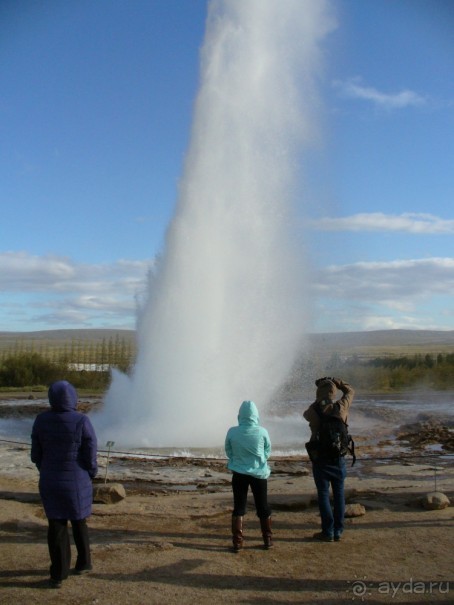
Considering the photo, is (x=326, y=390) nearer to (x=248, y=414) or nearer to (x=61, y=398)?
(x=248, y=414)

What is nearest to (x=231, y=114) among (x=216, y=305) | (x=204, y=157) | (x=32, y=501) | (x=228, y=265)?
(x=204, y=157)

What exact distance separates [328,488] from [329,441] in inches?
18.4

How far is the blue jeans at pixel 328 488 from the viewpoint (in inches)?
229

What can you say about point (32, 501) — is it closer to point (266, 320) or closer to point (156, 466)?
point (156, 466)

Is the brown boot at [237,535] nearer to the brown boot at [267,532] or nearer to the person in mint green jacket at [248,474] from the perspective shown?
the person in mint green jacket at [248,474]

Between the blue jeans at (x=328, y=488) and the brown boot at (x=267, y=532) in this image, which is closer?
the brown boot at (x=267, y=532)

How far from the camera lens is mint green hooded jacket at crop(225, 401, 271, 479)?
5.59m

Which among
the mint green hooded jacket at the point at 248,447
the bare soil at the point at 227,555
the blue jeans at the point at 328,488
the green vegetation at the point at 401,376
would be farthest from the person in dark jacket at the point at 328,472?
the green vegetation at the point at 401,376

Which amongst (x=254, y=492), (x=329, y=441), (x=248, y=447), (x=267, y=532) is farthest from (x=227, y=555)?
(x=329, y=441)

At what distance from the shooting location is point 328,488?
5.84m

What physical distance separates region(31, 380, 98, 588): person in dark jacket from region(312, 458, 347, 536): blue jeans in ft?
6.96

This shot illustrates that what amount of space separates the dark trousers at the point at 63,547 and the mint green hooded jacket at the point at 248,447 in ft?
4.50

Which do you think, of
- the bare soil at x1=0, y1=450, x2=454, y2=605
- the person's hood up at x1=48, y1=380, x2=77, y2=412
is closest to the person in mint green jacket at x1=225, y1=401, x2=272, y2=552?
the bare soil at x1=0, y1=450, x2=454, y2=605

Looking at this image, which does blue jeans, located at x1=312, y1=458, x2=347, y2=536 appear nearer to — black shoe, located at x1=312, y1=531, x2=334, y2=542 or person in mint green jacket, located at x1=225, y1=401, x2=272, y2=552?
black shoe, located at x1=312, y1=531, x2=334, y2=542
